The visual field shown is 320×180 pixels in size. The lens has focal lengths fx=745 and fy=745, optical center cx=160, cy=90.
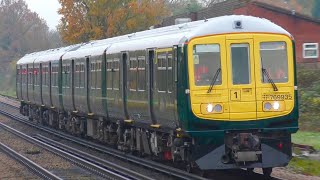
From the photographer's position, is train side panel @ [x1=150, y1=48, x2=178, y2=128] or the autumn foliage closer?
train side panel @ [x1=150, y1=48, x2=178, y2=128]

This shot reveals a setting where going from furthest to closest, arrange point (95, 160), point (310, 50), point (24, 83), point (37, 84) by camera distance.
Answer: point (310, 50)
point (24, 83)
point (37, 84)
point (95, 160)

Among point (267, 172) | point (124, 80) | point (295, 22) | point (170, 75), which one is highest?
point (295, 22)

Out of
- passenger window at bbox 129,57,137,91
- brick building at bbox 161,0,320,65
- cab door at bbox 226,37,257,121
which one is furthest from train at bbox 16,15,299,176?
brick building at bbox 161,0,320,65

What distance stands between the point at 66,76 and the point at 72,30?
→ 26.2 meters

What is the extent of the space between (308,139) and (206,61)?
839 cm

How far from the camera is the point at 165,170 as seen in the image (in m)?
16.2

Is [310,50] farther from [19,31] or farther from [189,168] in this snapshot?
[19,31]

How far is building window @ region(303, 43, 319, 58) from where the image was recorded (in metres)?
40.4

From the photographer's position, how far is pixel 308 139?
2125 centimetres

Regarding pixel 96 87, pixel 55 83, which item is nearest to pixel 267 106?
Result: pixel 96 87

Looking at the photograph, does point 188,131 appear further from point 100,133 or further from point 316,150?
point 100,133

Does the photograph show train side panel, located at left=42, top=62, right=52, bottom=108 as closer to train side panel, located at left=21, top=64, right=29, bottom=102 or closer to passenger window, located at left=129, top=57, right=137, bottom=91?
train side panel, located at left=21, top=64, right=29, bottom=102

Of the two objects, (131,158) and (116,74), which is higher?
(116,74)

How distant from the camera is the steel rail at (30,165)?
1632 cm
